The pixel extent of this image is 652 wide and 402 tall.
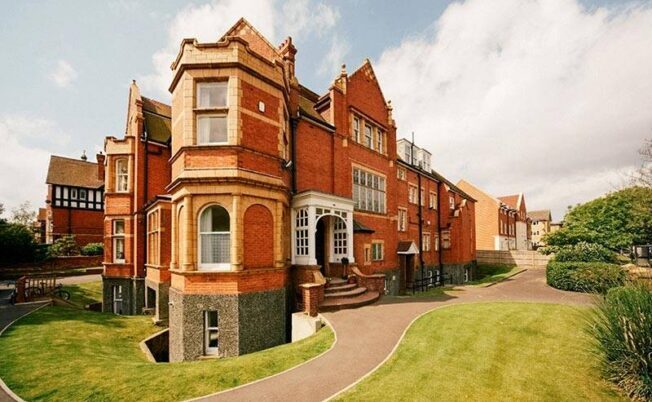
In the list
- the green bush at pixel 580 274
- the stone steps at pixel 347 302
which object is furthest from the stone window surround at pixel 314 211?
the green bush at pixel 580 274

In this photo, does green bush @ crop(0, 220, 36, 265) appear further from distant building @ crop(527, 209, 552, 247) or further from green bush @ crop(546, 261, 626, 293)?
distant building @ crop(527, 209, 552, 247)

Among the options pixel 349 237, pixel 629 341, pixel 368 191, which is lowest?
pixel 629 341

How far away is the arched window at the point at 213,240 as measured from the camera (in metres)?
10.8

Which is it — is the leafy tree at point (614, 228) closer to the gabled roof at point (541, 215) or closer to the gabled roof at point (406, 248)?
the gabled roof at point (406, 248)

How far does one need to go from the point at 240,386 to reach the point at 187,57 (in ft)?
36.4

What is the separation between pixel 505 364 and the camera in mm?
7441

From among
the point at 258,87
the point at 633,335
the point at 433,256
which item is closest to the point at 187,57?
the point at 258,87

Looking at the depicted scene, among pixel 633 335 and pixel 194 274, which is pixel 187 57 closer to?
pixel 194 274

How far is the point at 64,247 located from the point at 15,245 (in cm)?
527

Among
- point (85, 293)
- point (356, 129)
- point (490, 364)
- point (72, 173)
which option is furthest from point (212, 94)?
point (72, 173)

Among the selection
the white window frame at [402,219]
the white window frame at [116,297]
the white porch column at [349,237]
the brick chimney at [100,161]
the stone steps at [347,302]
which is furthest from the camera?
the white window frame at [402,219]

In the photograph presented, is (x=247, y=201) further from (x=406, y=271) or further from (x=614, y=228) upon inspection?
(x=614, y=228)

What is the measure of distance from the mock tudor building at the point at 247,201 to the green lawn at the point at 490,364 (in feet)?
14.5

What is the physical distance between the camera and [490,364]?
7.38 meters
